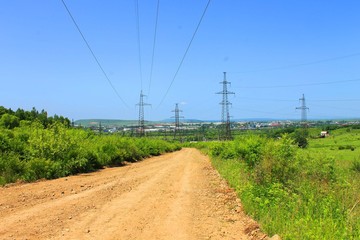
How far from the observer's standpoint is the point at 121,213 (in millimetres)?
10859

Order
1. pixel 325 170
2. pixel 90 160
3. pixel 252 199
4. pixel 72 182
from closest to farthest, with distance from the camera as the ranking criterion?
pixel 252 199
pixel 325 170
pixel 72 182
pixel 90 160

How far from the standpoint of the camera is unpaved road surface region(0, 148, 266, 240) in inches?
345

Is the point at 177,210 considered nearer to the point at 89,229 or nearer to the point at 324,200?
the point at 89,229

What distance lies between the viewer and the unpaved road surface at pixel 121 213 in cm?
877

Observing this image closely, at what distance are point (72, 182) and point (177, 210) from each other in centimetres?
797

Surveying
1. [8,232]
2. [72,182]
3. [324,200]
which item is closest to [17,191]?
[72,182]

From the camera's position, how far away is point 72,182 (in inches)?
695

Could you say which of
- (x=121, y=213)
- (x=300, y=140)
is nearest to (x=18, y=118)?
(x=300, y=140)

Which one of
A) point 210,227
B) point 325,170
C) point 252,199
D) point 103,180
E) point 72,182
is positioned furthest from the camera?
point 103,180

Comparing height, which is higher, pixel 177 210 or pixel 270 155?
pixel 270 155

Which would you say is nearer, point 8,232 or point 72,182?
point 8,232

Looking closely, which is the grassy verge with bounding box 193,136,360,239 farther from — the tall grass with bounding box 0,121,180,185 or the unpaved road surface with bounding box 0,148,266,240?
the tall grass with bounding box 0,121,180,185

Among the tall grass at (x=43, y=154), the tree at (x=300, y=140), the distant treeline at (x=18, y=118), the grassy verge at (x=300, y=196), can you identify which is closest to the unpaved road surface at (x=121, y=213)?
the grassy verge at (x=300, y=196)

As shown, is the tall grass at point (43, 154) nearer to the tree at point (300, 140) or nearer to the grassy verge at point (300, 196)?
the grassy verge at point (300, 196)
